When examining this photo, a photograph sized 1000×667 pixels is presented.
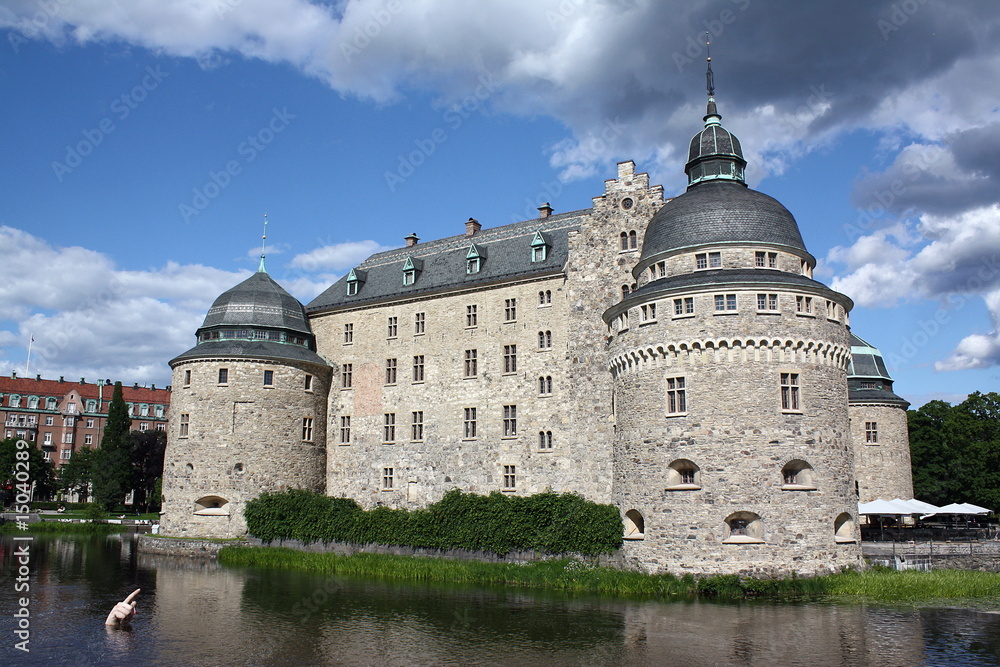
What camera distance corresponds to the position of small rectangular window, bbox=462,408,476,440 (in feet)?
131

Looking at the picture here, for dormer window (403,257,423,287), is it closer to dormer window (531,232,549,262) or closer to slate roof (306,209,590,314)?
slate roof (306,209,590,314)

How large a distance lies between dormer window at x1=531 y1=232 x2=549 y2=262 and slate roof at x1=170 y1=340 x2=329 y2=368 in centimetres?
1462

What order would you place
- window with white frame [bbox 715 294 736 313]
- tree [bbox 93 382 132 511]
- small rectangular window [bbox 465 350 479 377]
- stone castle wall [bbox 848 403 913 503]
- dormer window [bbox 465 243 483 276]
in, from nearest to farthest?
window with white frame [bbox 715 294 736 313], small rectangular window [bbox 465 350 479 377], stone castle wall [bbox 848 403 913 503], dormer window [bbox 465 243 483 276], tree [bbox 93 382 132 511]

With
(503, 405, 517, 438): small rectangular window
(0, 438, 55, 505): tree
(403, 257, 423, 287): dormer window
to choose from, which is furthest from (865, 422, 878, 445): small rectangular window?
(0, 438, 55, 505): tree

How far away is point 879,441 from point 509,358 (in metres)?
21.8

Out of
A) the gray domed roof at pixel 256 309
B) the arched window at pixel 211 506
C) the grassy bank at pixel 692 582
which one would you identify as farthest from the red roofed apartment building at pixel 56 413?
the grassy bank at pixel 692 582

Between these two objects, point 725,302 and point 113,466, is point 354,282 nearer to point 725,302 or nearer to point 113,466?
point 725,302

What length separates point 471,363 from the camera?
134ft

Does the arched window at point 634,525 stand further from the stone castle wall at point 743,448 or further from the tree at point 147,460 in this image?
the tree at point 147,460

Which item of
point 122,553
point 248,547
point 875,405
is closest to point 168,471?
point 122,553

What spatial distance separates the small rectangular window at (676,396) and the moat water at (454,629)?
23.6 ft

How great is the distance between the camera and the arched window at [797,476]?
1083 inches

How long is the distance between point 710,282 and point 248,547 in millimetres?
26810

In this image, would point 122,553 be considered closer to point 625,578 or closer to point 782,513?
point 625,578
